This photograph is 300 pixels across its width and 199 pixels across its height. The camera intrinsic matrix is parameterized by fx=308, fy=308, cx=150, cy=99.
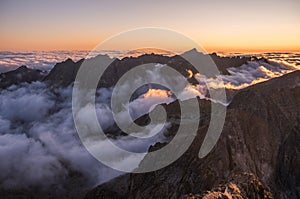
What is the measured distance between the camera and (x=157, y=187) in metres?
69.7

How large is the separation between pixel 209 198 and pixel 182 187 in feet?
128

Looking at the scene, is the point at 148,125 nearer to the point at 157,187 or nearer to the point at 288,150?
the point at 288,150

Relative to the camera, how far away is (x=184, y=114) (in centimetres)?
14688

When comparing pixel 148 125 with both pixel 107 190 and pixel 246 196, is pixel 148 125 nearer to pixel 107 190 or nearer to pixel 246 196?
pixel 107 190

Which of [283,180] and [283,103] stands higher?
[283,103]

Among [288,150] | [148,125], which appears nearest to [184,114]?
[148,125]

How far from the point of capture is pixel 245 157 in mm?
80250

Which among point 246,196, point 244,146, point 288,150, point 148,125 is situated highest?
point 246,196

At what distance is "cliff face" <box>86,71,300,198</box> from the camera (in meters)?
67.2

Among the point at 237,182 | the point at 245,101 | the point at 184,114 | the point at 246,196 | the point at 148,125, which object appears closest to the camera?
the point at 246,196

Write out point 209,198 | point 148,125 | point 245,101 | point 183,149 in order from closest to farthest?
point 209,198
point 183,149
point 245,101
point 148,125

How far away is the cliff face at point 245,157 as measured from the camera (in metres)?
67.2

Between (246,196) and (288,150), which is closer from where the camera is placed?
(246,196)

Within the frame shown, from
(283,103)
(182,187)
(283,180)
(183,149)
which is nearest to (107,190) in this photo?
(183,149)
